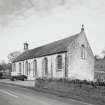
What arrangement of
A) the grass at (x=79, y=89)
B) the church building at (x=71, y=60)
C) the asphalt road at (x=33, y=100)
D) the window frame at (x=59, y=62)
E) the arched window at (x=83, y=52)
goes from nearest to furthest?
1. the asphalt road at (x=33, y=100)
2. the grass at (x=79, y=89)
3. the church building at (x=71, y=60)
4. the window frame at (x=59, y=62)
5. the arched window at (x=83, y=52)

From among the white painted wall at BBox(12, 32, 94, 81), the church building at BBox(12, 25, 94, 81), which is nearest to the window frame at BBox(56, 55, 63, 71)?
the church building at BBox(12, 25, 94, 81)

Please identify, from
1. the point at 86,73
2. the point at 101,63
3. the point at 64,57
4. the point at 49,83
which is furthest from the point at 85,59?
the point at 101,63

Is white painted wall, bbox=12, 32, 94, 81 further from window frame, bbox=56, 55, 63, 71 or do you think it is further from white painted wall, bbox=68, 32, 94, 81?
window frame, bbox=56, 55, 63, 71

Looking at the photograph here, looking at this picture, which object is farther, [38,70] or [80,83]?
[38,70]

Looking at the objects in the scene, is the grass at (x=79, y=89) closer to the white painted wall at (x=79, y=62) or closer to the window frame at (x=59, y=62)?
the white painted wall at (x=79, y=62)

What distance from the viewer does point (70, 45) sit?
98.7ft

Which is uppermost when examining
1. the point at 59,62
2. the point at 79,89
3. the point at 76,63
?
the point at 59,62

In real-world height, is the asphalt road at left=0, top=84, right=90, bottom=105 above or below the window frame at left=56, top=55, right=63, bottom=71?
below

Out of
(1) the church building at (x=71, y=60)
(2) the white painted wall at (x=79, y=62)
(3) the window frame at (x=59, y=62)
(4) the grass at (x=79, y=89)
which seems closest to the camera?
(4) the grass at (x=79, y=89)

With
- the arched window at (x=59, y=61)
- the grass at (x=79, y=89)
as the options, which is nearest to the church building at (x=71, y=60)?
the arched window at (x=59, y=61)

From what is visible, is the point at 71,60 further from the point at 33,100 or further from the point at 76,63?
the point at 33,100

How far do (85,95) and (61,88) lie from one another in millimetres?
4282

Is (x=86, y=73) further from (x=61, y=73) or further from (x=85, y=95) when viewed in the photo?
(x=85, y=95)

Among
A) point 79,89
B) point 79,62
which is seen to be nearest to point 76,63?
point 79,62
